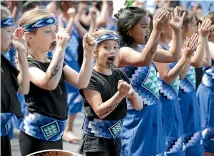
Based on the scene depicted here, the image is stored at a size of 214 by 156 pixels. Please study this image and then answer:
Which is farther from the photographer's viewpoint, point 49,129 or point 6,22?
point 49,129

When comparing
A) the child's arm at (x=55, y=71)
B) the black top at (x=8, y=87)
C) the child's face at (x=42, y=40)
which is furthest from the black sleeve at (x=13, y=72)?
the child's face at (x=42, y=40)

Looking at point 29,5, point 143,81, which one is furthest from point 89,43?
point 29,5

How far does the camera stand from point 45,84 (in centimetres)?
417

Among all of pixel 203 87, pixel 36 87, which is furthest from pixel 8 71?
pixel 203 87

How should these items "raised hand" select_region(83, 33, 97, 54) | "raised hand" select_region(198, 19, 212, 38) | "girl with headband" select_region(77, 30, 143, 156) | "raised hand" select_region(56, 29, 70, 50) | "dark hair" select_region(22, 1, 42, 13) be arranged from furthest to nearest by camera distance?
"dark hair" select_region(22, 1, 42, 13) → "raised hand" select_region(198, 19, 212, 38) → "girl with headband" select_region(77, 30, 143, 156) → "raised hand" select_region(83, 33, 97, 54) → "raised hand" select_region(56, 29, 70, 50)

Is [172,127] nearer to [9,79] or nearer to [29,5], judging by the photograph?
[9,79]

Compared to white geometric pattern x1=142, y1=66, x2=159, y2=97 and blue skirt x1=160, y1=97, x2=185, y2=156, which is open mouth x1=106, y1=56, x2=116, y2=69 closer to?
white geometric pattern x1=142, y1=66, x2=159, y2=97

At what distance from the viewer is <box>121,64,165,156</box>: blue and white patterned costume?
5055mm

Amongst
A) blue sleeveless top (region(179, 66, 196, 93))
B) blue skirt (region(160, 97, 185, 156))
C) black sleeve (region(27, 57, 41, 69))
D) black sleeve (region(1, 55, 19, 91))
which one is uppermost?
black sleeve (region(1, 55, 19, 91))

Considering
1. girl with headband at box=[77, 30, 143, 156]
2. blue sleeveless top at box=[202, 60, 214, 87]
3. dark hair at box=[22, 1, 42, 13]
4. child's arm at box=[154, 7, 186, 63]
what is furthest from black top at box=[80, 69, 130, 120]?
dark hair at box=[22, 1, 42, 13]

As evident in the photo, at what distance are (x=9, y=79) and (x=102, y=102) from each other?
899 mm

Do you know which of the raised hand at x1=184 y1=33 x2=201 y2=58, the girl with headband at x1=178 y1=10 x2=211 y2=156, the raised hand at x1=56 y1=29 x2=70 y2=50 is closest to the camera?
the raised hand at x1=56 y1=29 x2=70 y2=50

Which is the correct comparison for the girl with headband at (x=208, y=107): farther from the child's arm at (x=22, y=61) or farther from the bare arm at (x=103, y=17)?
the bare arm at (x=103, y=17)

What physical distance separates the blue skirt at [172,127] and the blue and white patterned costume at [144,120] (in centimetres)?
42
